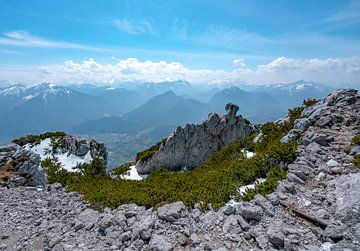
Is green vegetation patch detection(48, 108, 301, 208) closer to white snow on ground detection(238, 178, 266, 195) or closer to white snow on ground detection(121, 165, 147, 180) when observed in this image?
white snow on ground detection(238, 178, 266, 195)

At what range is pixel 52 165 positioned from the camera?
97.3 ft

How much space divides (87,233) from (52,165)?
19.3 m

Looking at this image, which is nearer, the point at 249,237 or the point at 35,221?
Result: the point at 249,237

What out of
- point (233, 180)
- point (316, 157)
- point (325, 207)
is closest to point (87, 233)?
point (233, 180)

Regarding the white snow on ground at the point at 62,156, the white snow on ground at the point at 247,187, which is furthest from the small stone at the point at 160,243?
the white snow on ground at the point at 62,156

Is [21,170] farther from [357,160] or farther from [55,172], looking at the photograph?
[357,160]

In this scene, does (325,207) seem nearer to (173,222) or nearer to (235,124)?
(173,222)

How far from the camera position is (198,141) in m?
44.1

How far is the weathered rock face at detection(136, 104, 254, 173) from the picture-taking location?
4250cm

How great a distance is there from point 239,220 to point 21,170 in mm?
20575

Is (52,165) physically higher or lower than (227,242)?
lower

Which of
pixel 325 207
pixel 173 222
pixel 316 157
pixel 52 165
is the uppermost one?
pixel 316 157

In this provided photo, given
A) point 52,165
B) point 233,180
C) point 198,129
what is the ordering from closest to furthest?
point 233,180 < point 52,165 < point 198,129

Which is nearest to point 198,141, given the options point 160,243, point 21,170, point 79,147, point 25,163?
point 79,147
